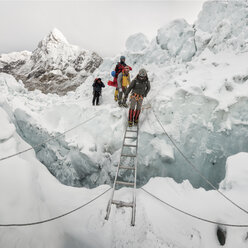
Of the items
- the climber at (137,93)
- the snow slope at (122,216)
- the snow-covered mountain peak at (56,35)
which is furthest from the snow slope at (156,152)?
the snow-covered mountain peak at (56,35)

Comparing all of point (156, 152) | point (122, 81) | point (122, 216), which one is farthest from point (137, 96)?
point (122, 216)

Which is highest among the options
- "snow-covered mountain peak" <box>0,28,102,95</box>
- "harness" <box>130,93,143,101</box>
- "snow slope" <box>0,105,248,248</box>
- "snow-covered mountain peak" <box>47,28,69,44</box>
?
"snow-covered mountain peak" <box>47,28,69,44</box>

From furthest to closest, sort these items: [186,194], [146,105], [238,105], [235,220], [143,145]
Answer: [146,105], [143,145], [238,105], [186,194], [235,220]

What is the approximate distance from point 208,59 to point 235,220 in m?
4.65

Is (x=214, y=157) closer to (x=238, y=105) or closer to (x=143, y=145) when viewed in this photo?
(x=238, y=105)

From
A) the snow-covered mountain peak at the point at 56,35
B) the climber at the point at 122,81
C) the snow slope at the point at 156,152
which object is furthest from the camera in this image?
the snow-covered mountain peak at the point at 56,35

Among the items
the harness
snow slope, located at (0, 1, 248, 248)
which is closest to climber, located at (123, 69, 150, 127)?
the harness

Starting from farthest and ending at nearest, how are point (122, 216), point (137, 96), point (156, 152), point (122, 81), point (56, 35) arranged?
point (56, 35), point (122, 81), point (137, 96), point (156, 152), point (122, 216)

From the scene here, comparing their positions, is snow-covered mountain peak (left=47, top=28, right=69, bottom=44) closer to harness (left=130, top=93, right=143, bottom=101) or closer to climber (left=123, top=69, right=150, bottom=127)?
climber (left=123, top=69, right=150, bottom=127)

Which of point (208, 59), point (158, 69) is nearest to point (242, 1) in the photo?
point (208, 59)

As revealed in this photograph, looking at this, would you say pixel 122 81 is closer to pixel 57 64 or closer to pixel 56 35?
pixel 57 64

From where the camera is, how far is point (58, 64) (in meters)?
75.8

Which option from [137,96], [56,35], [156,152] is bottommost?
[156,152]

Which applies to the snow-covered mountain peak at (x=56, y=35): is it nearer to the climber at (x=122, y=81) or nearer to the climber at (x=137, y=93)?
the climber at (x=122, y=81)
